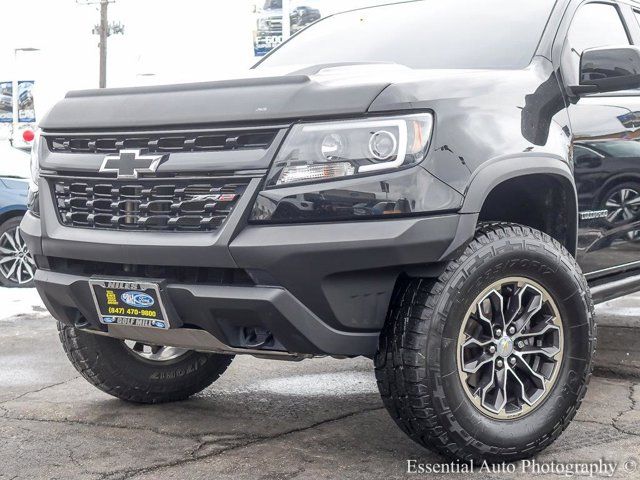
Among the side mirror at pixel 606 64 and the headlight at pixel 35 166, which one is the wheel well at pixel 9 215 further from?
the side mirror at pixel 606 64

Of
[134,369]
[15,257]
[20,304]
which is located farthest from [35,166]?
[15,257]

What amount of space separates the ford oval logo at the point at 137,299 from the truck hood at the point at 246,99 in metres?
0.58

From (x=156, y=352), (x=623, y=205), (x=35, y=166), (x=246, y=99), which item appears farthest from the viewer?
(x=156, y=352)

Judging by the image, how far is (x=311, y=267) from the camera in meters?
3.21

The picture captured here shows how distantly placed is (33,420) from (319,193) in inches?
73.6

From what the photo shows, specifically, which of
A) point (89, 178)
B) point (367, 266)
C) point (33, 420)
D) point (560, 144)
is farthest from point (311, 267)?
point (33, 420)

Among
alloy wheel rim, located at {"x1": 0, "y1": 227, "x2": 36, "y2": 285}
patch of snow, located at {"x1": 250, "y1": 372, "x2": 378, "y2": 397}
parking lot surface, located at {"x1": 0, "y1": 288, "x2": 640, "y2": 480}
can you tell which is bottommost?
alloy wheel rim, located at {"x1": 0, "y1": 227, "x2": 36, "y2": 285}

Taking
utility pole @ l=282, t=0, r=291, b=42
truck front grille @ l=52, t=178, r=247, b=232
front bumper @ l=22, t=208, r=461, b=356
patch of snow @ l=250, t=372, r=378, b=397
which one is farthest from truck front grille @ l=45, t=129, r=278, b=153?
utility pole @ l=282, t=0, r=291, b=42

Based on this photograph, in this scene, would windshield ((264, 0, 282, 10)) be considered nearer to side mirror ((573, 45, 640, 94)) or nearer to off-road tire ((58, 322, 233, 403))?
off-road tire ((58, 322, 233, 403))

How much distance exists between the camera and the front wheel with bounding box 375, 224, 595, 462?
3305 millimetres

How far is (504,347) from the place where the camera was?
11.6ft

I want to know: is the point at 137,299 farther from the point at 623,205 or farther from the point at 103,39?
the point at 103,39

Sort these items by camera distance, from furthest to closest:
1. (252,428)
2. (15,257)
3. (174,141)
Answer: (15,257) < (252,428) < (174,141)

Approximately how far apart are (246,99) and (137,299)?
772 mm
